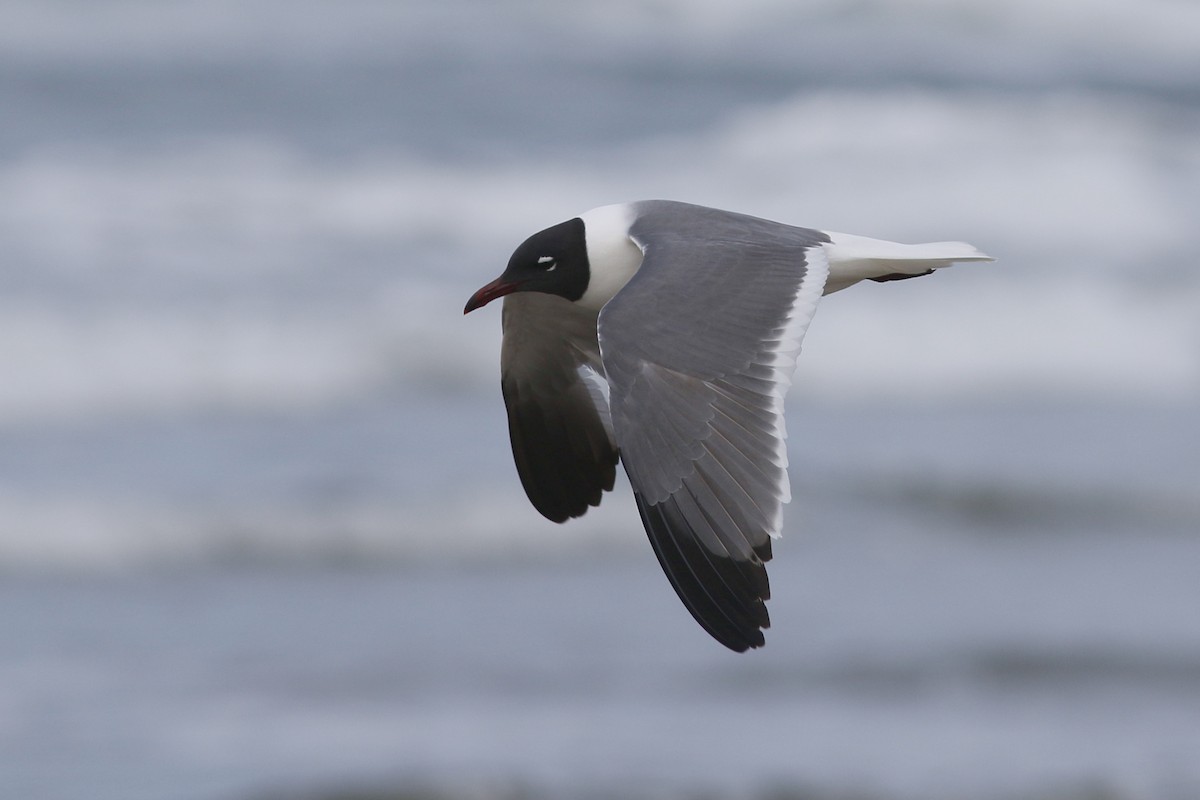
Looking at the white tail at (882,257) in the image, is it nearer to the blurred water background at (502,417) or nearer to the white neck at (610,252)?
the white neck at (610,252)

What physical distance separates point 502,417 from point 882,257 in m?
7.05

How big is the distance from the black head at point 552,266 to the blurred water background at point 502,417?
237 centimetres

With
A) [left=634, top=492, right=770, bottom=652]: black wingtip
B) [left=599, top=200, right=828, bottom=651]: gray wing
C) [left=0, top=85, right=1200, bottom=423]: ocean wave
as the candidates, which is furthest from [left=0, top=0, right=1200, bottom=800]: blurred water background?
[left=634, top=492, right=770, bottom=652]: black wingtip

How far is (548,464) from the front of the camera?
4641mm

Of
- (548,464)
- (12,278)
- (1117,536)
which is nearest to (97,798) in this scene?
(548,464)

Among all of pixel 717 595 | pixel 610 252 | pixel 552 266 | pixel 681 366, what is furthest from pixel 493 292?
pixel 717 595

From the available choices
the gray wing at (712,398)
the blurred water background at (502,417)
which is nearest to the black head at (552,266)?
the gray wing at (712,398)

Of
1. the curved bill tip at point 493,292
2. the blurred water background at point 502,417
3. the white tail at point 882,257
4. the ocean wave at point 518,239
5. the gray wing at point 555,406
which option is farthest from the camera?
the ocean wave at point 518,239

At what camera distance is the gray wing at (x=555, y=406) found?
182 inches

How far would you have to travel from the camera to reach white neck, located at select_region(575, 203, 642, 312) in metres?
4.32

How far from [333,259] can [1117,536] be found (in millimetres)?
6754

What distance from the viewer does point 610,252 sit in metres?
4.32

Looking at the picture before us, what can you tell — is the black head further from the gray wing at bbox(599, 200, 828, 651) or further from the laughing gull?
the gray wing at bbox(599, 200, 828, 651)

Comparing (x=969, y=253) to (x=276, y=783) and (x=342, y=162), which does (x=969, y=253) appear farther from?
(x=342, y=162)
